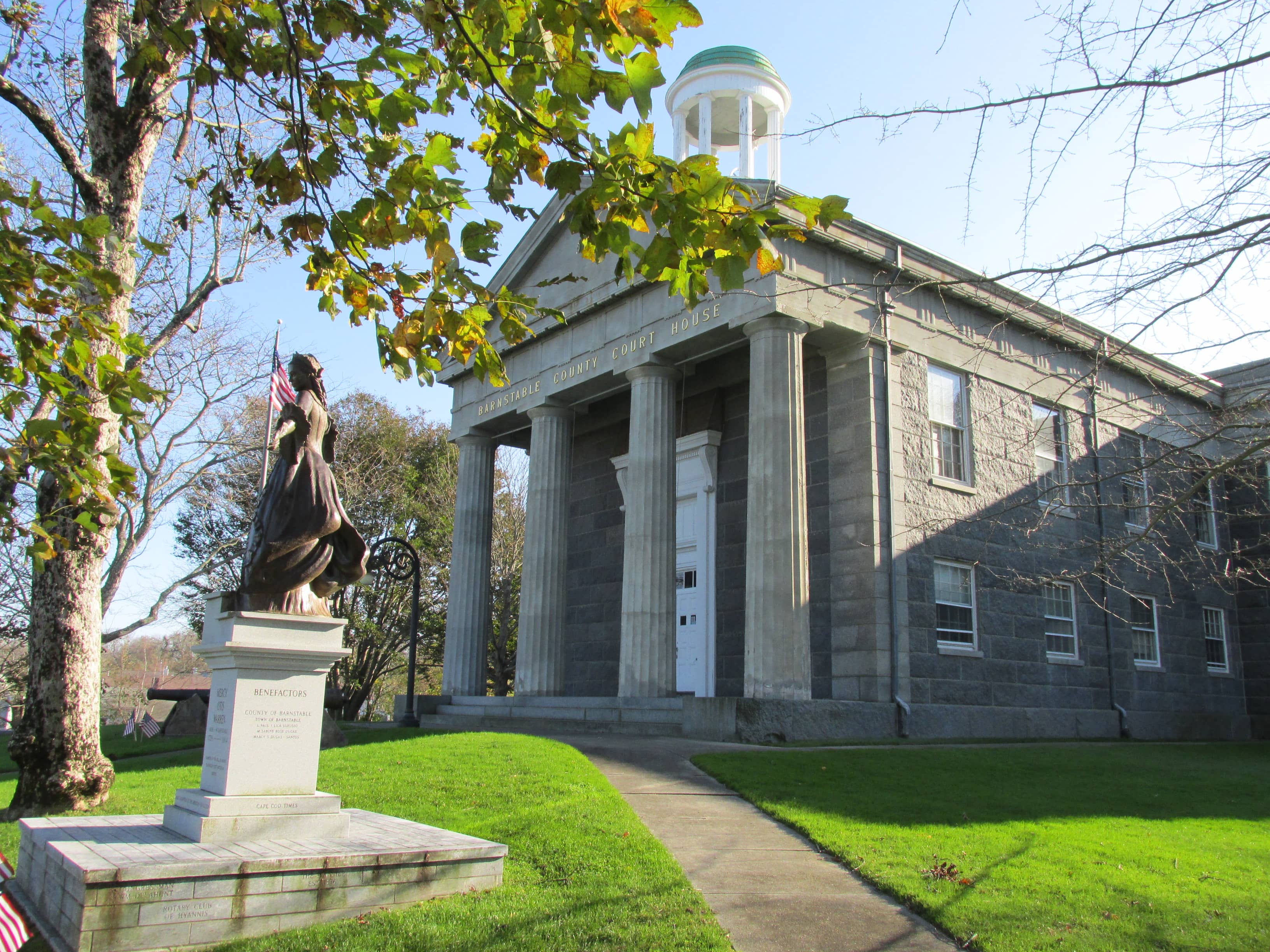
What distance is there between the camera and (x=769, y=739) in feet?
49.9

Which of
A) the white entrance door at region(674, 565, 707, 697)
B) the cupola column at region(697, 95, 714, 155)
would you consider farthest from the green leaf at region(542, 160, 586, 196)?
the cupola column at region(697, 95, 714, 155)

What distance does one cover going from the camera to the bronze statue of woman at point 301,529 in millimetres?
7578

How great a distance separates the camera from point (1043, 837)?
921 centimetres

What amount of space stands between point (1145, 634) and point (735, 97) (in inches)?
638

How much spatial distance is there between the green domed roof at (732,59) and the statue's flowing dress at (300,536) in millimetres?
17190

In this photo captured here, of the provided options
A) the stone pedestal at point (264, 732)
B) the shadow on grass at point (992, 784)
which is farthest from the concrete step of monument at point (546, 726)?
the stone pedestal at point (264, 732)

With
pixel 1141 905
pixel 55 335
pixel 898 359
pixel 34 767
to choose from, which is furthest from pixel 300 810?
pixel 898 359

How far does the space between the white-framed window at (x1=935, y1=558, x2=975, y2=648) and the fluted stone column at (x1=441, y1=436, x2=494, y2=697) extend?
10862 mm

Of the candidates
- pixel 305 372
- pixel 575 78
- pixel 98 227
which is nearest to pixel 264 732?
pixel 305 372

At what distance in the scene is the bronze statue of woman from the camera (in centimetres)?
758

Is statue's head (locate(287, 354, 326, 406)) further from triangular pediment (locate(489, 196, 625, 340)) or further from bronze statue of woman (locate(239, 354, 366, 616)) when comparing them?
triangular pediment (locate(489, 196, 625, 340))

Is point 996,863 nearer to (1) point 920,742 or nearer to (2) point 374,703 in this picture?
(1) point 920,742

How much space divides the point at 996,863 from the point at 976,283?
16.2 ft

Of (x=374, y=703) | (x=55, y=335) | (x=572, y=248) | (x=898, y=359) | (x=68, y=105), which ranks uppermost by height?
(x=572, y=248)
